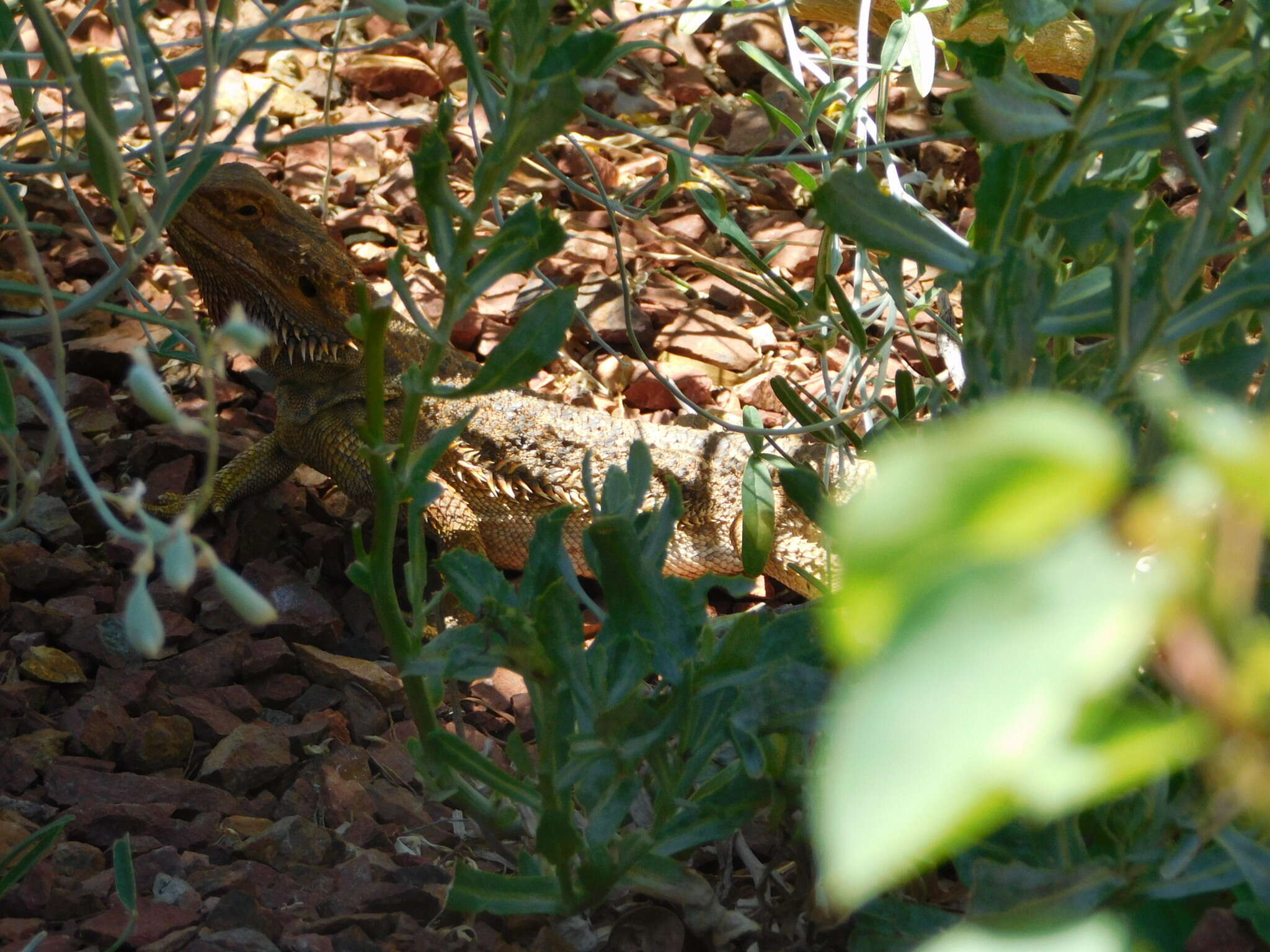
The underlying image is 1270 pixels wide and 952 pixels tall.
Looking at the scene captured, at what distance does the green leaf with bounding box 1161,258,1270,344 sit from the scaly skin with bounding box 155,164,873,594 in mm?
2476

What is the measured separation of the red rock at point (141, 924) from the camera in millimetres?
1596

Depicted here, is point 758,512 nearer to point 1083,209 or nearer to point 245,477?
point 1083,209

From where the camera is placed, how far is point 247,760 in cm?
226

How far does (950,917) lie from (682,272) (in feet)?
11.2

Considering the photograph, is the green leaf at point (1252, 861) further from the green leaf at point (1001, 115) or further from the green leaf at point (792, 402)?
the green leaf at point (792, 402)

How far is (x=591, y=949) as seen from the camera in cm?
159

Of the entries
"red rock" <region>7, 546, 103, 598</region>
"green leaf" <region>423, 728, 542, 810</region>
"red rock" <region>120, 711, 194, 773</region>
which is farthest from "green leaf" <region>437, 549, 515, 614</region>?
"red rock" <region>7, 546, 103, 598</region>

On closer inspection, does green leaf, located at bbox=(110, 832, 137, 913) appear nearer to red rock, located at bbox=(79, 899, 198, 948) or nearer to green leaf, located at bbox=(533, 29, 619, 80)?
red rock, located at bbox=(79, 899, 198, 948)

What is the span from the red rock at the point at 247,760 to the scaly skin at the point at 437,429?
4.43 ft

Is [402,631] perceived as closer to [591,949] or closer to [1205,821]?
[591,949]

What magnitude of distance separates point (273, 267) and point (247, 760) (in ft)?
6.24

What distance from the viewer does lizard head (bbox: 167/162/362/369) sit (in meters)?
3.56

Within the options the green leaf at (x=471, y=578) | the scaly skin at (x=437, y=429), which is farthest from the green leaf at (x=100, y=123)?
the scaly skin at (x=437, y=429)

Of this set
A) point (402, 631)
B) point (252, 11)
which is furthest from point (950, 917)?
point (252, 11)
